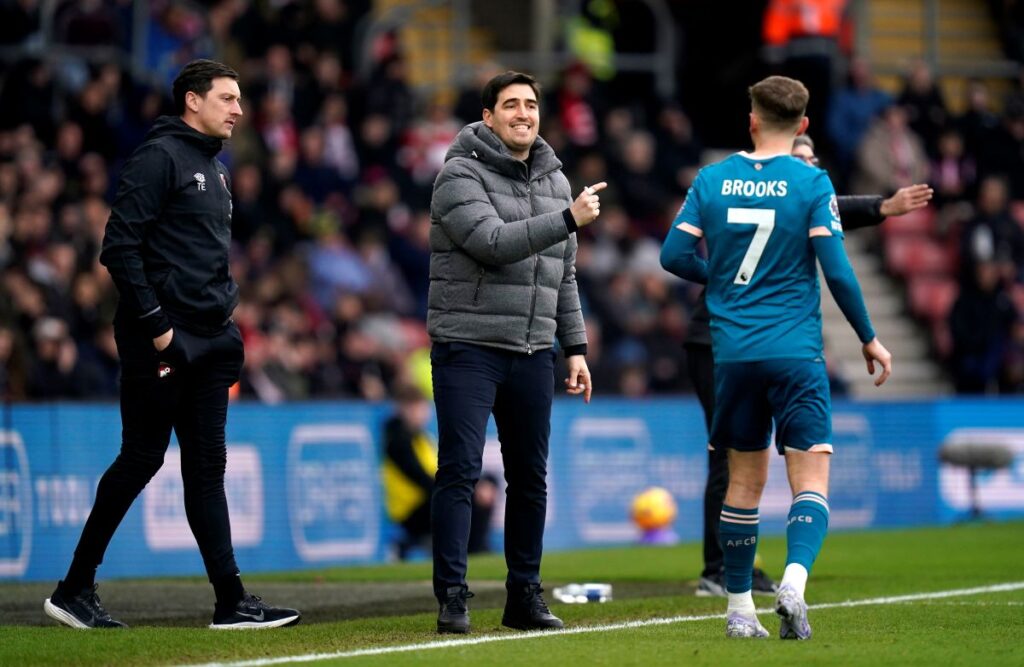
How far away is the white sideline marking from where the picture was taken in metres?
7.35

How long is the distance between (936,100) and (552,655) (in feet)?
59.6

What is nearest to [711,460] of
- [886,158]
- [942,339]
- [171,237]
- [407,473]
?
[171,237]

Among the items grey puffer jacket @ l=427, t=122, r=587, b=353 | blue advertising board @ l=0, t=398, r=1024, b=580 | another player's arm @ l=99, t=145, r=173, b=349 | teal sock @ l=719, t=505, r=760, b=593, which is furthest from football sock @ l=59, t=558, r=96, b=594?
blue advertising board @ l=0, t=398, r=1024, b=580

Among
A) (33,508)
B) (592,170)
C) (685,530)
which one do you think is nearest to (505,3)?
(592,170)

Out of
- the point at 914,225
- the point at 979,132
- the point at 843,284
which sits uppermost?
the point at 979,132

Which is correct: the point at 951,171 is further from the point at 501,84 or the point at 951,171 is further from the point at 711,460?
the point at 501,84

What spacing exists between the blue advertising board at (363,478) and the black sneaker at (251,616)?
5.02m

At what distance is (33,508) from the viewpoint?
13547 millimetres

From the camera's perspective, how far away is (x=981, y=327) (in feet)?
73.4

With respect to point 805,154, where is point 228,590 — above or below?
below

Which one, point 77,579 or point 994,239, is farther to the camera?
point 994,239

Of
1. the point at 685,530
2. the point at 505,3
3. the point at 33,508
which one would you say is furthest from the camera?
the point at 505,3

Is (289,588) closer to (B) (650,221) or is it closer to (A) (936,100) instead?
(B) (650,221)

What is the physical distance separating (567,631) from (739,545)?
0.93 meters
